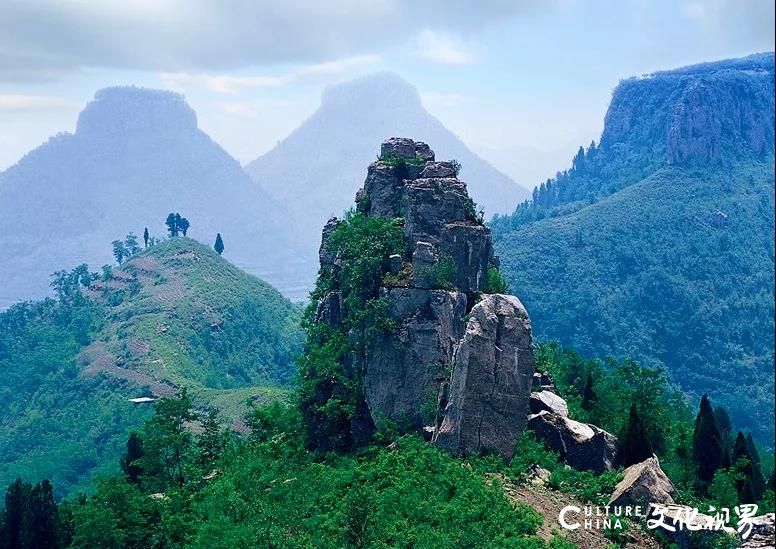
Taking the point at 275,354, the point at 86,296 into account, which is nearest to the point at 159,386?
the point at 275,354

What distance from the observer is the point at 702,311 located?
115250 millimetres

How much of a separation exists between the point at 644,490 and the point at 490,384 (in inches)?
236

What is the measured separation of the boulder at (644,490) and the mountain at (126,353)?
47.8 meters

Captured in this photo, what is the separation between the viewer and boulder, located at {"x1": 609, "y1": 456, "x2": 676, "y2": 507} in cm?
2964

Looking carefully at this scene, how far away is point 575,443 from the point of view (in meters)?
33.7

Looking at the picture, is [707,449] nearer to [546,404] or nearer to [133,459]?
[546,404]

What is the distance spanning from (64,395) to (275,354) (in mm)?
22673

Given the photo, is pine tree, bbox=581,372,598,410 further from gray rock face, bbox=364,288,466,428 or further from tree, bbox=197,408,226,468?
tree, bbox=197,408,226,468

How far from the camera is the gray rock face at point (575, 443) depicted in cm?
3322

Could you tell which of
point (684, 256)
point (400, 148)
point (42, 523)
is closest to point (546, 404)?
point (400, 148)

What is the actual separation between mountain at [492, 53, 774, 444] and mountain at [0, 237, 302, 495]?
34596mm

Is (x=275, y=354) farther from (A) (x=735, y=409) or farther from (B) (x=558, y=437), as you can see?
(B) (x=558, y=437)

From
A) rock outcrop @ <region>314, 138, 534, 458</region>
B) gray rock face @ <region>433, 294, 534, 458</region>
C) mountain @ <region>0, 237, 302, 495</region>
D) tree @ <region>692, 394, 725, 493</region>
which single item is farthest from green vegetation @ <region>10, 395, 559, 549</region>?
mountain @ <region>0, 237, 302, 495</region>

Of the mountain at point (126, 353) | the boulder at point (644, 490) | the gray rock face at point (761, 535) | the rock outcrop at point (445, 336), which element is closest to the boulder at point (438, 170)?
the rock outcrop at point (445, 336)
